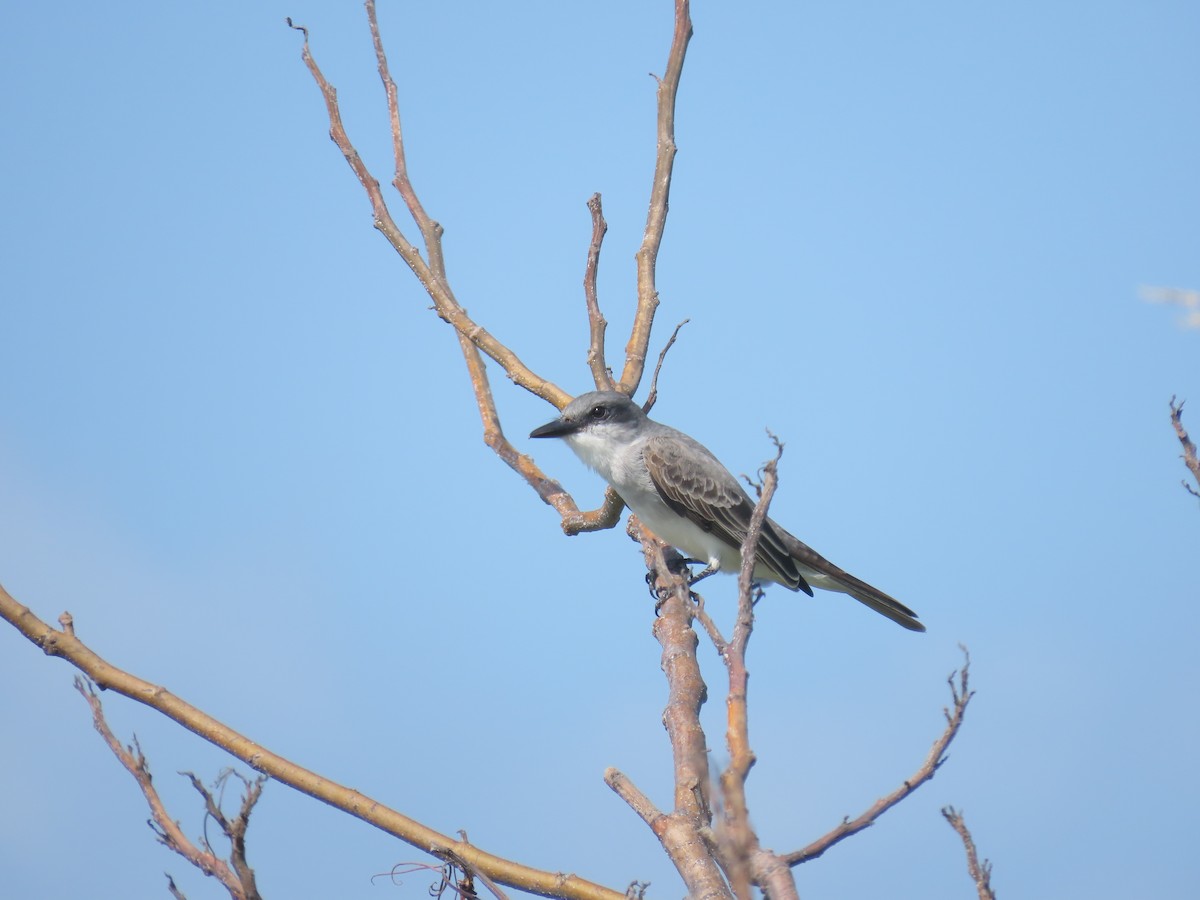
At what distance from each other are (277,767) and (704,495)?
4046mm

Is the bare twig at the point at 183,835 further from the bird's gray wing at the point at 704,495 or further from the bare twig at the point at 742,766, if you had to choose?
the bird's gray wing at the point at 704,495

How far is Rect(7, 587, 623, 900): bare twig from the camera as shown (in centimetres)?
398

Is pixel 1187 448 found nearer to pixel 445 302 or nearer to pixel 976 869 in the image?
pixel 976 869

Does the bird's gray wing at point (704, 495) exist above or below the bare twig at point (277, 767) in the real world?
above

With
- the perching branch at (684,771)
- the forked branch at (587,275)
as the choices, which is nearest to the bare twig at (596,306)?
the forked branch at (587,275)

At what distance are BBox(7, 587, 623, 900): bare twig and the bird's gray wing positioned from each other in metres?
3.63

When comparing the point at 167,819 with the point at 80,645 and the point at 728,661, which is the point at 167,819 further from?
the point at 728,661

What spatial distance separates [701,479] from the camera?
7602mm

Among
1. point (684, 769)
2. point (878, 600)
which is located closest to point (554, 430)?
point (878, 600)

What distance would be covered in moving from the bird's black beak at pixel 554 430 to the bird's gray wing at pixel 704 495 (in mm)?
589

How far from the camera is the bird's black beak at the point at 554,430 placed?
283 inches

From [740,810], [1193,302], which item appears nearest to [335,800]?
[740,810]

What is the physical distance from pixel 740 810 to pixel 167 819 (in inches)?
91.5

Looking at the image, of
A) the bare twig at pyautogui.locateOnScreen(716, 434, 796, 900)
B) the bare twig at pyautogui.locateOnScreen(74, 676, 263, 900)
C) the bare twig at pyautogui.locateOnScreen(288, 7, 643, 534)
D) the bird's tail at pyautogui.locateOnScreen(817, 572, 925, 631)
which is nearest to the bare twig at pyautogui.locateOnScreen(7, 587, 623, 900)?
the bare twig at pyautogui.locateOnScreen(74, 676, 263, 900)
